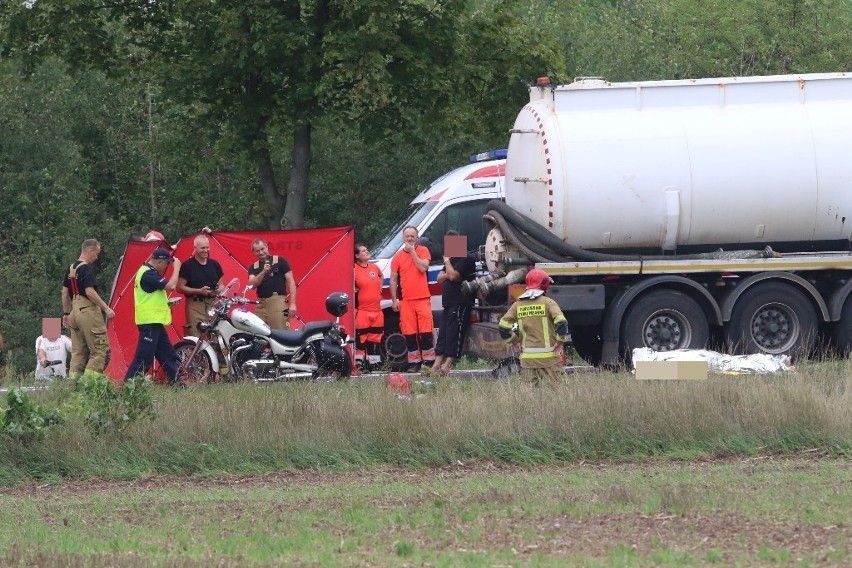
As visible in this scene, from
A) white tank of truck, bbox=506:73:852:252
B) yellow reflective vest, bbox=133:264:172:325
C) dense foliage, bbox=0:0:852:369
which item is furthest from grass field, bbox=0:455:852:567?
dense foliage, bbox=0:0:852:369

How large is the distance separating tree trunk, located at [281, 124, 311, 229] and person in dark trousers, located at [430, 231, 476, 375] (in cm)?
560

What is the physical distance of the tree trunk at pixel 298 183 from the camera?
74.6 feet

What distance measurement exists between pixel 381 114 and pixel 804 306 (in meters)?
8.78

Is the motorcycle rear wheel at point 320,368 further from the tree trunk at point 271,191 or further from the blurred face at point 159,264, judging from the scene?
the tree trunk at point 271,191

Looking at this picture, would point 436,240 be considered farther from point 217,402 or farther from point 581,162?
point 217,402

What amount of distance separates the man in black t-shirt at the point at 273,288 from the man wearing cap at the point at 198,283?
0.48 metres

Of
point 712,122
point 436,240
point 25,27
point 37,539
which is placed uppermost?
point 25,27

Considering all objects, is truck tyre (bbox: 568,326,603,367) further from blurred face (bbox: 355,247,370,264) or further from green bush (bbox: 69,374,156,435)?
green bush (bbox: 69,374,156,435)

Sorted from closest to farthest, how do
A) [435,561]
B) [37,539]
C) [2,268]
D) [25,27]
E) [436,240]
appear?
[435,561], [37,539], [436,240], [25,27], [2,268]

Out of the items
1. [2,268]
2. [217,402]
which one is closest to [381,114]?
[217,402]

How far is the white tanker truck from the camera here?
1658cm

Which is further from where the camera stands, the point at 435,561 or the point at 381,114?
the point at 381,114

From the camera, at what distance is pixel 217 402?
503 inches

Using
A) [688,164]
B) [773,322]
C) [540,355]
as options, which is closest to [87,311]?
Answer: [540,355]
